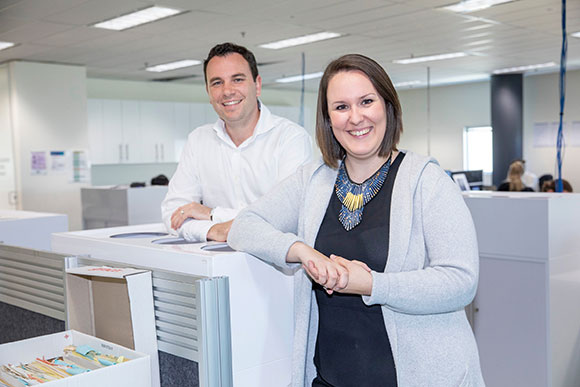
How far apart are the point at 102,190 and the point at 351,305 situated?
16.8 ft

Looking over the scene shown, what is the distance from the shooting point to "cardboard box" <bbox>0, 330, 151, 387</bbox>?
1097mm

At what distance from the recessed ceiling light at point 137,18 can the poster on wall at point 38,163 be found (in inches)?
91.2

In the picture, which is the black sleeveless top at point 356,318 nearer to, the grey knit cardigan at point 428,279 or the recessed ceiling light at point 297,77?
the grey knit cardigan at point 428,279

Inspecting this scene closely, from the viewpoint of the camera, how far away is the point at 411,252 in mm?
1132

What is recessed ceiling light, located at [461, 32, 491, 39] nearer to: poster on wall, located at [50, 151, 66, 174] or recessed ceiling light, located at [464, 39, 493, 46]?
recessed ceiling light, located at [464, 39, 493, 46]

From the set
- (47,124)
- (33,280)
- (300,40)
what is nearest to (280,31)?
(300,40)

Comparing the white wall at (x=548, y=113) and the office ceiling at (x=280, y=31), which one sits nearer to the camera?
the office ceiling at (x=280, y=31)

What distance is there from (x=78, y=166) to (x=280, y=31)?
3.29m

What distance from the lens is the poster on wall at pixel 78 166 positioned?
294 inches

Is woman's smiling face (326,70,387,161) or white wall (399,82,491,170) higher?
white wall (399,82,491,170)

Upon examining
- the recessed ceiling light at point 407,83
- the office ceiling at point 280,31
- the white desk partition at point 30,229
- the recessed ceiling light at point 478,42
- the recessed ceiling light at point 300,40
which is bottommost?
the white desk partition at point 30,229

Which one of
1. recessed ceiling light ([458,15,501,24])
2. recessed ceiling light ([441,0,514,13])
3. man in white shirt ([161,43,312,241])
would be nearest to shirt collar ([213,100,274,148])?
man in white shirt ([161,43,312,241])

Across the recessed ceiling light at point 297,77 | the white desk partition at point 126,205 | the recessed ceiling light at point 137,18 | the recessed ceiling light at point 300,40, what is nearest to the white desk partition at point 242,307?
the recessed ceiling light at point 137,18

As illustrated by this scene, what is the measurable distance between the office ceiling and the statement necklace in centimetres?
378
